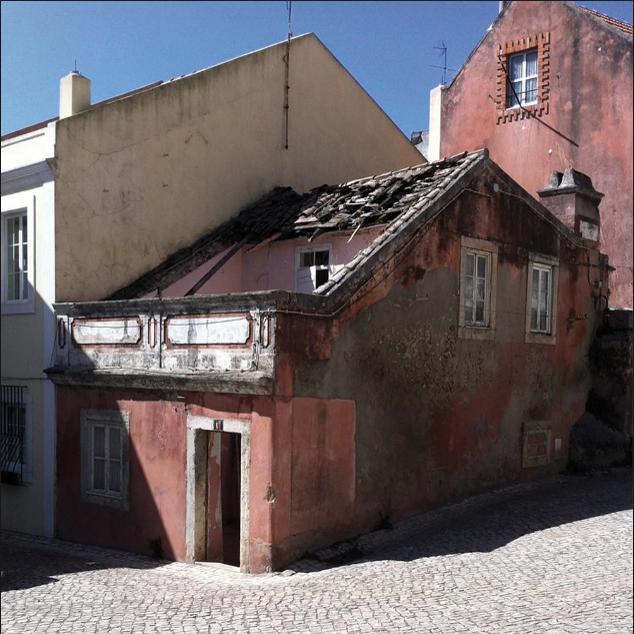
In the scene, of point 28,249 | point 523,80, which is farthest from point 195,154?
point 523,80

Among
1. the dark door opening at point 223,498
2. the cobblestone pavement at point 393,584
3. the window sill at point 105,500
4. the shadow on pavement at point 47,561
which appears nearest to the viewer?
the cobblestone pavement at point 393,584

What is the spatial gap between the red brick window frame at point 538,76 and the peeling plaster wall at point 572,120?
0.11 meters

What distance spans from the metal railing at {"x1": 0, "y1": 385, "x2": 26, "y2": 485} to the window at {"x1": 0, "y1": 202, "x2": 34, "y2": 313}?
59.5 inches

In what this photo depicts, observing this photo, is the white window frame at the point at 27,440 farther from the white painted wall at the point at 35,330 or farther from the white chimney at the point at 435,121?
the white chimney at the point at 435,121

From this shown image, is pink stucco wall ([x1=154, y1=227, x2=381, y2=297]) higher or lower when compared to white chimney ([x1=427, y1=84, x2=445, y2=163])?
lower

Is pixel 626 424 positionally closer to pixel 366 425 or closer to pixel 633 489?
pixel 633 489

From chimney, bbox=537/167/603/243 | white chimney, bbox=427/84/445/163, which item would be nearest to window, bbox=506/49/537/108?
white chimney, bbox=427/84/445/163

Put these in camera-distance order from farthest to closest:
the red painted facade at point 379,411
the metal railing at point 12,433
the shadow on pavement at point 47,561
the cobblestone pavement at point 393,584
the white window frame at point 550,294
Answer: the white window frame at point 550,294, the metal railing at point 12,433, the red painted facade at point 379,411, the shadow on pavement at point 47,561, the cobblestone pavement at point 393,584

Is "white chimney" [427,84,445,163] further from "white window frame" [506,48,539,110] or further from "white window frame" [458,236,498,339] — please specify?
"white window frame" [458,236,498,339]

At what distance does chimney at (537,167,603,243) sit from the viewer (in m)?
15.8

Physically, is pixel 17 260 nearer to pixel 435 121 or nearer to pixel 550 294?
pixel 435 121

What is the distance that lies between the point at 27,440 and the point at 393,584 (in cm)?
755

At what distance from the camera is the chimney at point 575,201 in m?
15.8

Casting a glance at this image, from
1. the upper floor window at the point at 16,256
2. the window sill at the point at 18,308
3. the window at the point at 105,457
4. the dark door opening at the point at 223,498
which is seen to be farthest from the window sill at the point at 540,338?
the upper floor window at the point at 16,256
